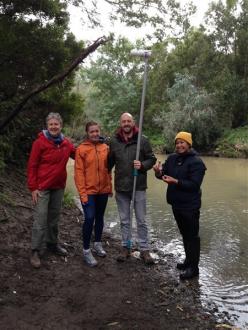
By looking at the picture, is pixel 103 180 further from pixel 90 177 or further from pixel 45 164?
pixel 45 164

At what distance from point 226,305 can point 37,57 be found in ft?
16.7

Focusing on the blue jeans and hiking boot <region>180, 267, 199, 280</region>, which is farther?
hiking boot <region>180, 267, 199, 280</region>

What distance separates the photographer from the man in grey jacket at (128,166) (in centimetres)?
545

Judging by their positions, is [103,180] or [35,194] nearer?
[35,194]

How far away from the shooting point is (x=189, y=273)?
218 inches

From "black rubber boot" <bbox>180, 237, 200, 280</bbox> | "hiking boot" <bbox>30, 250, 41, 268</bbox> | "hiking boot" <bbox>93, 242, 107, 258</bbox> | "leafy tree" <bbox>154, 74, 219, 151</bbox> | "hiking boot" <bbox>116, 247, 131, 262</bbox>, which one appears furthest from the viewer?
"leafy tree" <bbox>154, 74, 219, 151</bbox>

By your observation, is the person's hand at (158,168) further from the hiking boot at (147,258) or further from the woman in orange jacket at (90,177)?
the hiking boot at (147,258)

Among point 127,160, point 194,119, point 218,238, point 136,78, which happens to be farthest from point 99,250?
point 136,78

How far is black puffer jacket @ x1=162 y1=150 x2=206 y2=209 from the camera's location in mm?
5156

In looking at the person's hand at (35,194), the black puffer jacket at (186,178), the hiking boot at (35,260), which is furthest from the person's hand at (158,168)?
the hiking boot at (35,260)

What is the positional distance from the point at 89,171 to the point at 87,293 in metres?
1.50

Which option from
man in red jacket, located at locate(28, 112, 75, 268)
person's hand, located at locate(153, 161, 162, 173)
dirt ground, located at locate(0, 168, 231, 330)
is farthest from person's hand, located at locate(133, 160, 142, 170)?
dirt ground, located at locate(0, 168, 231, 330)

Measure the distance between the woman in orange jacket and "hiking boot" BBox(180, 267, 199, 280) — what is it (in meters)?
1.16

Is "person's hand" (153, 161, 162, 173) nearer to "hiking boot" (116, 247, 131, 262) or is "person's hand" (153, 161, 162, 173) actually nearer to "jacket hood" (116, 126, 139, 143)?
"jacket hood" (116, 126, 139, 143)
